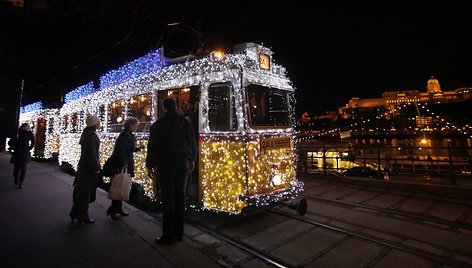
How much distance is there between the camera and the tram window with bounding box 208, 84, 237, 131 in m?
5.14

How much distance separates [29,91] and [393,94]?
102 m

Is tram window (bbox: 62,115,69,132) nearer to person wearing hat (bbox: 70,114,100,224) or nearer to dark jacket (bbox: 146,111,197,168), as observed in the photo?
person wearing hat (bbox: 70,114,100,224)

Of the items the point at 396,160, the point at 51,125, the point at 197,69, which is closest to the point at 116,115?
the point at 197,69

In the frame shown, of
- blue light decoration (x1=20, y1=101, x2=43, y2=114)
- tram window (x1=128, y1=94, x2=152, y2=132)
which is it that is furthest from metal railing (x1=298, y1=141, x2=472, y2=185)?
blue light decoration (x1=20, y1=101, x2=43, y2=114)

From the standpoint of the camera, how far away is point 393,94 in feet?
314

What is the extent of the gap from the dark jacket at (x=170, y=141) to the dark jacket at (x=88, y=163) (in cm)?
148

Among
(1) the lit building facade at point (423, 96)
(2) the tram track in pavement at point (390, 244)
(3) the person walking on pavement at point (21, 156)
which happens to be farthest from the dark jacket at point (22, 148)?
(1) the lit building facade at point (423, 96)

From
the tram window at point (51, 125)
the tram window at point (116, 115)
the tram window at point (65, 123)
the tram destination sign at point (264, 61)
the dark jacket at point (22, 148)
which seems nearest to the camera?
the tram destination sign at point (264, 61)

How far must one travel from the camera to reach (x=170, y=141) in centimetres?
415

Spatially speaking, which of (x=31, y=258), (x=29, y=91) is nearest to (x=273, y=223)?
(x=31, y=258)

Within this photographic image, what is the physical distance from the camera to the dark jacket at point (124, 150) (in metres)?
5.19

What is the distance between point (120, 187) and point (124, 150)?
0.68 m

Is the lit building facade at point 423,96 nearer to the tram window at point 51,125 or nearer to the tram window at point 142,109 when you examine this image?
the tram window at point 51,125

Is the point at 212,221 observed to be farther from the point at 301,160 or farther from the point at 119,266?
the point at 301,160
